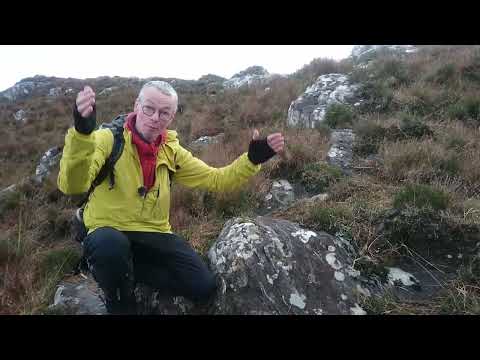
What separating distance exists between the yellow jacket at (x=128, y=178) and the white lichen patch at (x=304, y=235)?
2.23 feet

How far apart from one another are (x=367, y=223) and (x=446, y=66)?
→ 628 centimetres

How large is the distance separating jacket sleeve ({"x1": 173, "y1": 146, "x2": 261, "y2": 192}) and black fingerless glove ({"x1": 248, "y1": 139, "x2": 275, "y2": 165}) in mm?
145

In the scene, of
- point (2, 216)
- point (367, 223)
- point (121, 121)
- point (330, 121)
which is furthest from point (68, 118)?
point (367, 223)

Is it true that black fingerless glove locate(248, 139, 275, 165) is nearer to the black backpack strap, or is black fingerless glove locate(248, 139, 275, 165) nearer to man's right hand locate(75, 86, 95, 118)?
the black backpack strap

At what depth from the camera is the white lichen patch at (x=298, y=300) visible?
2.33 meters

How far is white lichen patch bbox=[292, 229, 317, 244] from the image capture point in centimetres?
281

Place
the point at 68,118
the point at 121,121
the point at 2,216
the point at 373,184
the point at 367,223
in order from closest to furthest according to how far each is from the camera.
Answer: the point at 121,121
the point at 367,223
the point at 373,184
the point at 2,216
the point at 68,118

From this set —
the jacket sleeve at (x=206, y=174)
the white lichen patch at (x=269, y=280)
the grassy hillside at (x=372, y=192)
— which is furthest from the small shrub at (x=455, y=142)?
the white lichen patch at (x=269, y=280)

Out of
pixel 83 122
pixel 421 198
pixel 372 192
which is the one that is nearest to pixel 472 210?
pixel 421 198

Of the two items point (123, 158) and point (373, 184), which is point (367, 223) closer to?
point (373, 184)

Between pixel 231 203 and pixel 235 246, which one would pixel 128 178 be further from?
pixel 231 203

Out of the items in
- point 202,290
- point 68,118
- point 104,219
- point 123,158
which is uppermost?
point 123,158

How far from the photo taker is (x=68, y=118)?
13.2 meters

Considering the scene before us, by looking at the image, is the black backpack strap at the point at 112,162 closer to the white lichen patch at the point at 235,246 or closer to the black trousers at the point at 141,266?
the black trousers at the point at 141,266
